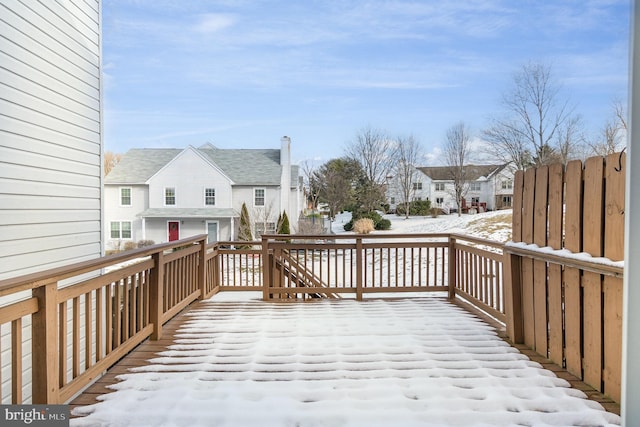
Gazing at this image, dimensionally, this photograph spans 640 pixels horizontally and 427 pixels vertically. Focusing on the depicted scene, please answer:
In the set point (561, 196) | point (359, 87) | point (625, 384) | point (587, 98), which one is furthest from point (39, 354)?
point (587, 98)

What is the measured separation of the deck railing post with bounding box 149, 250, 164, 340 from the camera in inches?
148

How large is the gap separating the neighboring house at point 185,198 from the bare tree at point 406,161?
11545mm

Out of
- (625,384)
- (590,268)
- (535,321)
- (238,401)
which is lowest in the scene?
(238,401)

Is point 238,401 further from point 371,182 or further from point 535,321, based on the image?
point 371,182

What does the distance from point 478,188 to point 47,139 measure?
3297 cm

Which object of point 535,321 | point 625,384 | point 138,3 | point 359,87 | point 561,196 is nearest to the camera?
point 625,384

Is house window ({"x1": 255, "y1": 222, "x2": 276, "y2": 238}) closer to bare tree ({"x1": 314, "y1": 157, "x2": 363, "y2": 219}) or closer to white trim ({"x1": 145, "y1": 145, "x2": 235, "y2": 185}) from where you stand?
white trim ({"x1": 145, "y1": 145, "x2": 235, "y2": 185})

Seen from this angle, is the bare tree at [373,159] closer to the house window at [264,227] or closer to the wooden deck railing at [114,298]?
the house window at [264,227]

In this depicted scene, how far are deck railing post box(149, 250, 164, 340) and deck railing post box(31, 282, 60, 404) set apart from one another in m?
1.47

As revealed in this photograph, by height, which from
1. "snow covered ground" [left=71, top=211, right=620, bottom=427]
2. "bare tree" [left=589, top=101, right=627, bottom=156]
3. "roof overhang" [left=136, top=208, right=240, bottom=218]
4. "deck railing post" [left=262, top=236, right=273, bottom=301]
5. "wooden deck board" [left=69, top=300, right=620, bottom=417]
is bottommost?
"wooden deck board" [left=69, top=300, right=620, bottom=417]

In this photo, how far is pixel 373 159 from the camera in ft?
90.6

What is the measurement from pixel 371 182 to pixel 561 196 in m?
24.2

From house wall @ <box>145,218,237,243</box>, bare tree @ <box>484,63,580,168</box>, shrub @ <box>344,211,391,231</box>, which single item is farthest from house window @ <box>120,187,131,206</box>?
bare tree @ <box>484,63,580,168</box>

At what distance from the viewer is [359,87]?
18203mm
